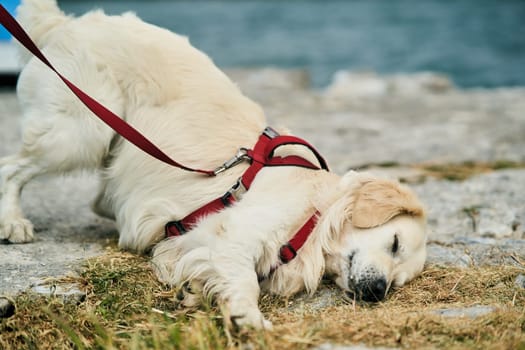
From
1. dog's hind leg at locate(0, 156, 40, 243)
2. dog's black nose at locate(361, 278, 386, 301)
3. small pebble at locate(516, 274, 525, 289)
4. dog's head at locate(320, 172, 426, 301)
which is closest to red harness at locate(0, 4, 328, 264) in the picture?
dog's head at locate(320, 172, 426, 301)

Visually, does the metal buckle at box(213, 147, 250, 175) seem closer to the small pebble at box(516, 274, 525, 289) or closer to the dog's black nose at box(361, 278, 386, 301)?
the dog's black nose at box(361, 278, 386, 301)

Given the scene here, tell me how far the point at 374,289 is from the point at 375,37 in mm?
26090

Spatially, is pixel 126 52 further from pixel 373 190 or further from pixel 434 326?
pixel 434 326

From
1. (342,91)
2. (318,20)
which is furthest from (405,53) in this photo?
(318,20)

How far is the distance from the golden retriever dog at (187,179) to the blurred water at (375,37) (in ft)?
45.3

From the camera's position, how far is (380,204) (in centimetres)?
382

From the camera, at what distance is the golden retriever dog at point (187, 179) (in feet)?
12.2

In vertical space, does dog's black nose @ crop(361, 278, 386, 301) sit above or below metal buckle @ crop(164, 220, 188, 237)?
above

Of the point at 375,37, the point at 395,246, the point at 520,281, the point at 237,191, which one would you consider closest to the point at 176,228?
the point at 237,191

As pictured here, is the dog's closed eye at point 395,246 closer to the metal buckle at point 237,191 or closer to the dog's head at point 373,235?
the dog's head at point 373,235

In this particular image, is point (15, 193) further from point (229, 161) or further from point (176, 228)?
point (229, 161)

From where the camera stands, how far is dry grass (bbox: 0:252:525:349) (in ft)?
9.85

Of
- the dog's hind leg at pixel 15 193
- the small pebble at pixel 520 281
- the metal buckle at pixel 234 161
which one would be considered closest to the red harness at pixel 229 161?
the metal buckle at pixel 234 161

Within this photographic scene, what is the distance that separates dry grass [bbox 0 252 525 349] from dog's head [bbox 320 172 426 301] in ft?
0.44
